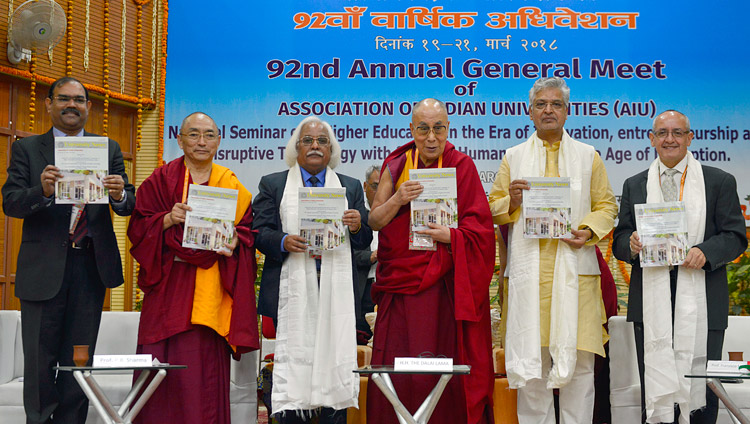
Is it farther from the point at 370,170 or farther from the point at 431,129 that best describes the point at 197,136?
the point at 370,170

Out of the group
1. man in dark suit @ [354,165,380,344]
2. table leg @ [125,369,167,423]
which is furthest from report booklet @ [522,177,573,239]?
table leg @ [125,369,167,423]

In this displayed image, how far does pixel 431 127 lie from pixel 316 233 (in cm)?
79

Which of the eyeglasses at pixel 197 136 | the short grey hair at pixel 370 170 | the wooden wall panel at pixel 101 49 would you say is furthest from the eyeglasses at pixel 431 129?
the wooden wall panel at pixel 101 49

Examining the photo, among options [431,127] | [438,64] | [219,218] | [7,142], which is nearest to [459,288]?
[431,127]

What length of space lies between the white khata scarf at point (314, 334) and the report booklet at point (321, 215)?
0.11m

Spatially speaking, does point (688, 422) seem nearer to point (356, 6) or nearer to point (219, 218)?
point (219, 218)

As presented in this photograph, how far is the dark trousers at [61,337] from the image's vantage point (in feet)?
12.3

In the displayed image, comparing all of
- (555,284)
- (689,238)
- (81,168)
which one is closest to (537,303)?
(555,284)

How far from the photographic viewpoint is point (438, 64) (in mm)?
6598

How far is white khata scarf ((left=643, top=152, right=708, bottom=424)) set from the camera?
3.82 metres

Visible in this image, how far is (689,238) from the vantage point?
12.8 ft

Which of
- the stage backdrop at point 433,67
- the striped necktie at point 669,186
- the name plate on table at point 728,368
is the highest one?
the stage backdrop at point 433,67

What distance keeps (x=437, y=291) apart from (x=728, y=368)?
134cm

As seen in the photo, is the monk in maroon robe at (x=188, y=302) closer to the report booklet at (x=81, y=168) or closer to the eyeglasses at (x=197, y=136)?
the eyeglasses at (x=197, y=136)
